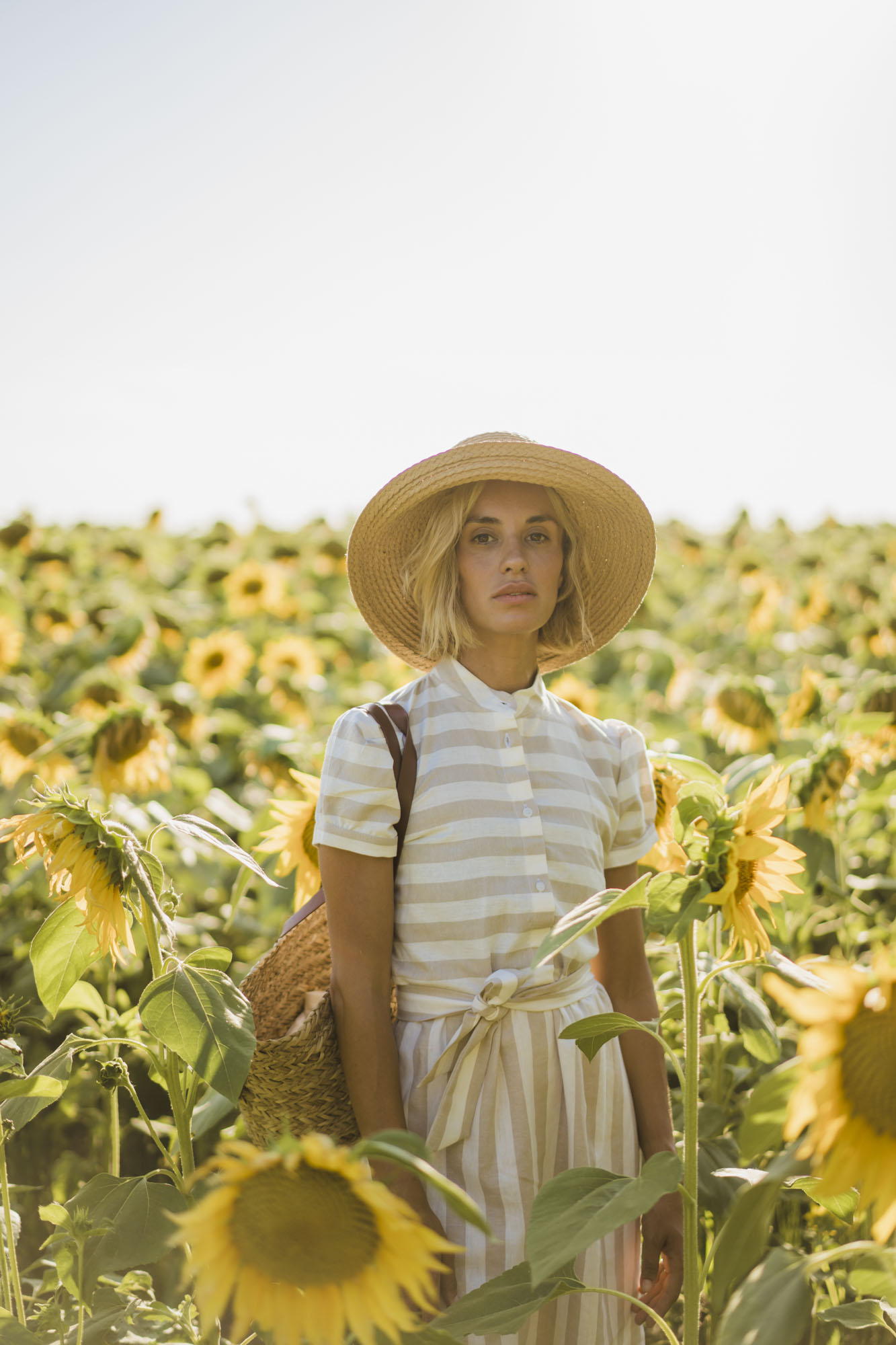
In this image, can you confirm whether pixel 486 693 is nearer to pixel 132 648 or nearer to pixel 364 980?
pixel 364 980

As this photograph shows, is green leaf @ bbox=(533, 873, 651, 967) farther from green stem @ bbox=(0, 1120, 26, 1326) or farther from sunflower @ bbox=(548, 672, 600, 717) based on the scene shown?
sunflower @ bbox=(548, 672, 600, 717)

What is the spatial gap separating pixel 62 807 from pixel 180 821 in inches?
5.7

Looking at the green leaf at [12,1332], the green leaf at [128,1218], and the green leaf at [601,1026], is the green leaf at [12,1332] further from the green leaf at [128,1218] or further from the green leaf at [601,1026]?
the green leaf at [601,1026]

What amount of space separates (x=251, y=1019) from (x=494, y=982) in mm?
394

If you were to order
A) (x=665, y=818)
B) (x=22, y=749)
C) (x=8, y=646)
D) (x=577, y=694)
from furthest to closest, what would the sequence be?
(x=8, y=646) < (x=577, y=694) < (x=22, y=749) < (x=665, y=818)

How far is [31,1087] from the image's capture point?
51.7 inches

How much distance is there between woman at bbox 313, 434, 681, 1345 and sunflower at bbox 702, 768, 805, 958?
0.42 meters

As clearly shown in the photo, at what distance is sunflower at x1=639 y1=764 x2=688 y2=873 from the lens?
1.89 metres

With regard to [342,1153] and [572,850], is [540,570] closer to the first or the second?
[572,850]

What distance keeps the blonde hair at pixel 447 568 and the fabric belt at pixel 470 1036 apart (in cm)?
53

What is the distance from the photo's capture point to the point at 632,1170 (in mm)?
1667

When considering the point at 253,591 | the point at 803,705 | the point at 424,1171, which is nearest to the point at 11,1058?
the point at 424,1171


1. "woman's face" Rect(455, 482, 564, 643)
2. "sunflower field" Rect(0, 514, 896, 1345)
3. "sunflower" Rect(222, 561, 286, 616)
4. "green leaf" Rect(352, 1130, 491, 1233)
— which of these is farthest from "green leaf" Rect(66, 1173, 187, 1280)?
"sunflower" Rect(222, 561, 286, 616)

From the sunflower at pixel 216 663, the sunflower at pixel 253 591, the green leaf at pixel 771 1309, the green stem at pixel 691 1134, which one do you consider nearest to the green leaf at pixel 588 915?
the green stem at pixel 691 1134
